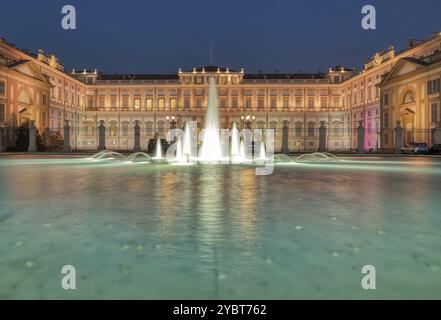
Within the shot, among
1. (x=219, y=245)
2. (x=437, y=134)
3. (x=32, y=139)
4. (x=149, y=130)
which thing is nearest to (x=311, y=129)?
(x=149, y=130)

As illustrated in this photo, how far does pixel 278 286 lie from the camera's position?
3.09 m

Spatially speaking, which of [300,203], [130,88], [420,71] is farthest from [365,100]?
[300,203]

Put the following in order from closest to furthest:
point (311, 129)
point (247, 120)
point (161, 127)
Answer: point (247, 120)
point (311, 129)
point (161, 127)

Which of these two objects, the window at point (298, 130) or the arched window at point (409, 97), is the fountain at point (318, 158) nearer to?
the arched window at point (409, 97)

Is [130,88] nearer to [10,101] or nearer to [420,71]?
[10,101]

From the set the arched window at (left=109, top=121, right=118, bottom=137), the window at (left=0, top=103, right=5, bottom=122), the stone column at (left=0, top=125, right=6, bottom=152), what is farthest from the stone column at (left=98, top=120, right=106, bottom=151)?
the arched window at (left=109, top=121, right=118, bottom=137)

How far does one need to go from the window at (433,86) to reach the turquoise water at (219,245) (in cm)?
3560

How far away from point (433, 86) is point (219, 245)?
135ft

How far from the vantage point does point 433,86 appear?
3922cm

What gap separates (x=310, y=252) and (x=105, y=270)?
A: 1.94 meters

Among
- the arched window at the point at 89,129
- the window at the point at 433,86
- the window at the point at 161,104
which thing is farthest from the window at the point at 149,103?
the window at the point at 433,86

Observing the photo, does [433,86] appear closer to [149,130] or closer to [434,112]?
[434,112]
